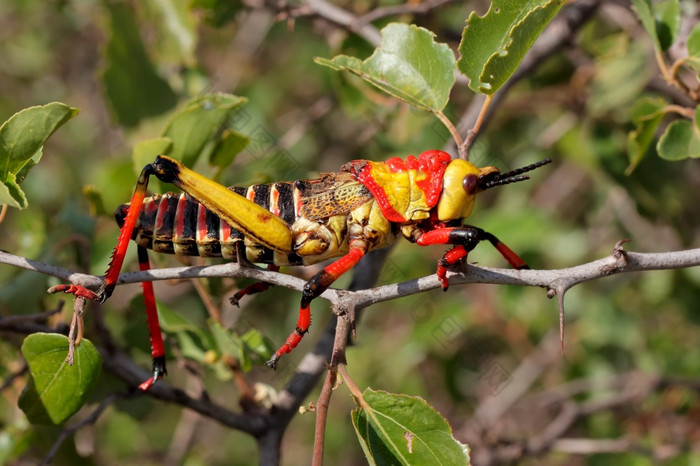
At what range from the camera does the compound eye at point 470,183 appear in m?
1.84

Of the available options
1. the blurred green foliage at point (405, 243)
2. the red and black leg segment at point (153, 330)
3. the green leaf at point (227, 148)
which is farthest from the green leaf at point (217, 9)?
the red and black leg segment at point (153, 330)

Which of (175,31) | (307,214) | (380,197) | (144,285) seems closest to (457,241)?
(380,197)

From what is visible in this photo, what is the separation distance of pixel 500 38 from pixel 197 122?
2.88ft

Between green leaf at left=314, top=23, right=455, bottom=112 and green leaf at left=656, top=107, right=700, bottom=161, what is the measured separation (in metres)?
0.65

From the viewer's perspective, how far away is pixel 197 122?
2.02 metres

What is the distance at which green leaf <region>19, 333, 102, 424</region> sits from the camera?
1.63 m

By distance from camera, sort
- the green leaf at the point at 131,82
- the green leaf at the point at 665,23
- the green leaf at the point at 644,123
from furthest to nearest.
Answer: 1. the green leaf at the point at 131,82
2. the green leaf at the point at 644,123
3. the green leaf at the point at 665,23

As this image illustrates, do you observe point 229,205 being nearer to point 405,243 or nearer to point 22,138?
point 22,138

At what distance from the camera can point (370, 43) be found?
2914 mm

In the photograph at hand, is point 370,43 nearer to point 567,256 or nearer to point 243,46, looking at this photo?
point 567,256

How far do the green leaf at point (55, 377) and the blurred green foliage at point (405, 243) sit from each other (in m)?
0.41

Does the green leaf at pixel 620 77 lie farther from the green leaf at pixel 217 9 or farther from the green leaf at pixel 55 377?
the green leaf at pixel 55 377

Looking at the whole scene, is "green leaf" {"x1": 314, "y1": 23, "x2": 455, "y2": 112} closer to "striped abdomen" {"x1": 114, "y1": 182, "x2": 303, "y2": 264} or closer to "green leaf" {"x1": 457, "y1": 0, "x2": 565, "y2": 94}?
"green leaf" {"x1": 457, "y1": 0, "x2": 565, "y2": 94}

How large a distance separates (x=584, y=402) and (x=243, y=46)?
3.29 m
